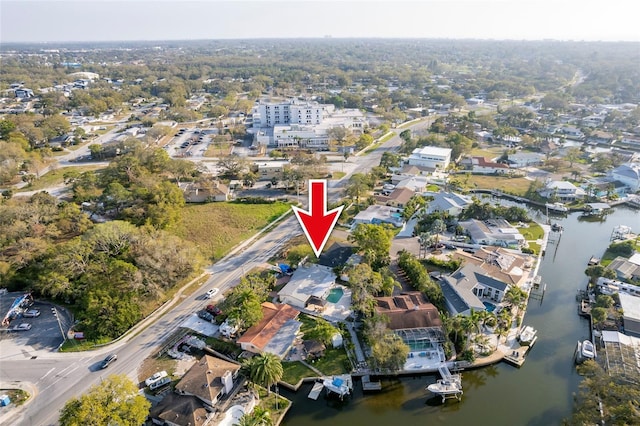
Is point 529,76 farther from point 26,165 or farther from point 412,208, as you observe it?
point 26,165

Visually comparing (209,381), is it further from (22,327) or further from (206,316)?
(22,327)

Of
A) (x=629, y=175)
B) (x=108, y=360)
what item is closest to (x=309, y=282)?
(x=108, y=360)

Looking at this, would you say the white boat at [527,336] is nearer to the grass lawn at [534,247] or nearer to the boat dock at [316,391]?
the grass lawn at [534,247]

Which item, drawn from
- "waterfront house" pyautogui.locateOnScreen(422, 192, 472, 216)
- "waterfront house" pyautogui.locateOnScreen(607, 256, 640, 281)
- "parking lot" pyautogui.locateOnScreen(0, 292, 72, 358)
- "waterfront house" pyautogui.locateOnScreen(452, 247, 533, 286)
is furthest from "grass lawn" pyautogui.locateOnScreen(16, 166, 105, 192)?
"waterfront house" pyautogui.locateOnScreen(607, 256, 640, 281)

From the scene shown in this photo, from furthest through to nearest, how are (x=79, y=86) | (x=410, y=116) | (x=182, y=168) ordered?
(x=79, y=86) < (x=410, y=116) < (x=182, y=168)

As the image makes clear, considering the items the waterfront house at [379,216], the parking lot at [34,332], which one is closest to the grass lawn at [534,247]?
the waterfront house at [379,216]

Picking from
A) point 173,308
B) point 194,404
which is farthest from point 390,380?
point 173,308
